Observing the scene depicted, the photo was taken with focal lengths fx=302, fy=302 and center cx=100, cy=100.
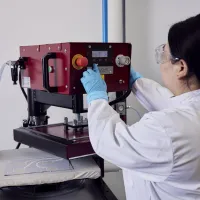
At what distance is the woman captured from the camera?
840 millimetres

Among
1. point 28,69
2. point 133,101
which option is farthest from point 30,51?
point 133,101

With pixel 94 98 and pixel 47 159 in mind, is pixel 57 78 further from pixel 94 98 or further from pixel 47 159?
pixel 47 159

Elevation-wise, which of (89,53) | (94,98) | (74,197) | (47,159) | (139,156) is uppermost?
(89,53)

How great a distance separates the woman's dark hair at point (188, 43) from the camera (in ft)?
2.92

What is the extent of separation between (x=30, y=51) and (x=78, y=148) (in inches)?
17.7

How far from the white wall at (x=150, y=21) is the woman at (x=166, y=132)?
2.80 feet

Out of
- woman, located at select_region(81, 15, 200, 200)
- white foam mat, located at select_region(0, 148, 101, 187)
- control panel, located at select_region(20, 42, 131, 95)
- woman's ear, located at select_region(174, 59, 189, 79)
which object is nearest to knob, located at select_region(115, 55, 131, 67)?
control panel, located at select_region(20, 42, 131, 95)

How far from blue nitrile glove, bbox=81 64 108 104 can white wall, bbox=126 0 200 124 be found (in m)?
0.91

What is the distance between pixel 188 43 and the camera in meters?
0.90

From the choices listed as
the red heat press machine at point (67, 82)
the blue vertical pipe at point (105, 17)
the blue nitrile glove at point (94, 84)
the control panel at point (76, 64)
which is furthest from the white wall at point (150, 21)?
the blue nitrile glove at point (94, 84)

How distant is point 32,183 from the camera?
106 centimetres

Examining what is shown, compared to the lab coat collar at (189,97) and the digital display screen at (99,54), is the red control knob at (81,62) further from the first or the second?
the lab coat collar at (189,97)

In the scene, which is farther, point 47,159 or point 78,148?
point 47,159

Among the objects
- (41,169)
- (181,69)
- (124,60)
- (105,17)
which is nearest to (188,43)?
(181,69)
